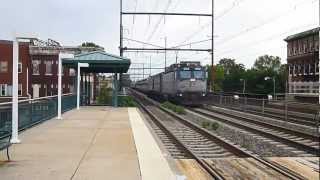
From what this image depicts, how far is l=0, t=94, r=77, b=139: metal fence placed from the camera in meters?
15.9

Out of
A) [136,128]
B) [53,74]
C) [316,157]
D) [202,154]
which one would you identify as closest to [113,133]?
[136,128]

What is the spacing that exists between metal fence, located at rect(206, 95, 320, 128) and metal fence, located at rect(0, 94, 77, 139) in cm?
1190

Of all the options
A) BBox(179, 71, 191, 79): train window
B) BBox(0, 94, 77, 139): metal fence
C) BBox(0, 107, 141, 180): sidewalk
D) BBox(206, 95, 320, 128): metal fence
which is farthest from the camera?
BBox(179, 71, 191, 79): train window

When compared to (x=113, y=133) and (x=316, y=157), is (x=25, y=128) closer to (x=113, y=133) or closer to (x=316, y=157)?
(x=113, y=133)

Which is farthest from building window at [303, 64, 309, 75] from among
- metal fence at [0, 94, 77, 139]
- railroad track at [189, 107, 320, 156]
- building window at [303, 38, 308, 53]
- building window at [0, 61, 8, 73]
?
metal fence at [0, 94, 77, 139]

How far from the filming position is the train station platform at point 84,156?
416 inches

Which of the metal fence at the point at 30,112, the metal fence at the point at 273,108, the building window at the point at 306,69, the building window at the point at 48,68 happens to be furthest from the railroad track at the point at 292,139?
the building window at the point at 48,68

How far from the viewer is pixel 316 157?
48.8ft

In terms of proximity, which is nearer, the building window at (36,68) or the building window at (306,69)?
the building window at (306,69)

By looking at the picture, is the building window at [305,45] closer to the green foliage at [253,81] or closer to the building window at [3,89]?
the green foliage at [253,81]

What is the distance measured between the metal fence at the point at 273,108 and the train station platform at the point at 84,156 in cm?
1486

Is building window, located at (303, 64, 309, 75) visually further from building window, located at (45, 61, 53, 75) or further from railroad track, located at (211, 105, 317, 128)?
building window, located at (45, 61, 53, 75)

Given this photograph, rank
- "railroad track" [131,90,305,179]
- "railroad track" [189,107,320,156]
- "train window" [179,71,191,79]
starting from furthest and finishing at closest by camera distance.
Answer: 1. "train window" [179,71,191,79]
2. "railroad track" [189,107,320,156]
3. "railroad track" [131,90,305,179]

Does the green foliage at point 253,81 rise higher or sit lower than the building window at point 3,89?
higher
